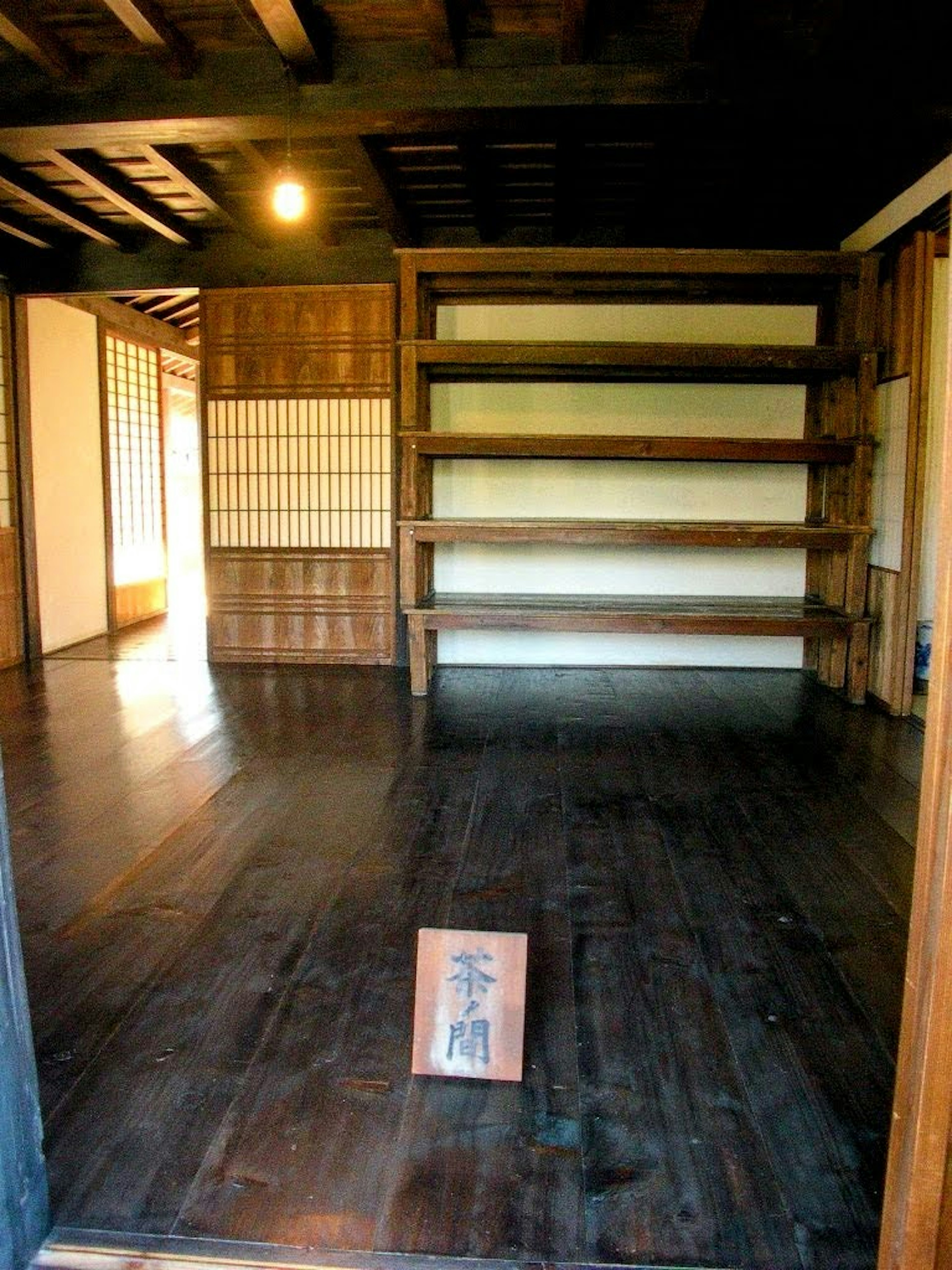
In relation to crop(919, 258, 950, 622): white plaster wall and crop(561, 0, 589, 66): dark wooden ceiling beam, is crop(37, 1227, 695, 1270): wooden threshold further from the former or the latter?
crop(919, 258, 950, 622): white plaster wall

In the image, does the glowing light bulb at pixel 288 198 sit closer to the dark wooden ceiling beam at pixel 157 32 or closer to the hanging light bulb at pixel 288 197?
the hanging light bulb at pixel 288 197

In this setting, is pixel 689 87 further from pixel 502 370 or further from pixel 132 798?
pixel 132 798

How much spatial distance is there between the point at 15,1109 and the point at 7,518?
537 centimetres

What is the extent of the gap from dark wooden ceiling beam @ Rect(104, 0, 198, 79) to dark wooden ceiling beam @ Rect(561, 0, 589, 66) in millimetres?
1356

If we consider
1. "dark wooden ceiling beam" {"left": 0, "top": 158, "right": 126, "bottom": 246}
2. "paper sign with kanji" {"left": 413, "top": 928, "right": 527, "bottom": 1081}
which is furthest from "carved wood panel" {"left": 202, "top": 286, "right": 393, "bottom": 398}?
"paper sign with kanji" {"left": 413, "top": 928, "right": 527, "bottom": 1081}

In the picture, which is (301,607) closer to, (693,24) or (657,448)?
(657,448)

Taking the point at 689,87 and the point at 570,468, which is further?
the point at 570,468

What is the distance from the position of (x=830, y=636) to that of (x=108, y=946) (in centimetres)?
376

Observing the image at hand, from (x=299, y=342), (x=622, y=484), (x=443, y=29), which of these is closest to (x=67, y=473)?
(x=299, y=342)

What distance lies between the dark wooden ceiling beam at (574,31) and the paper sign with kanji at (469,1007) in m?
2.91

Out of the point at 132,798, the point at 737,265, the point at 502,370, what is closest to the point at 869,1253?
the point at 132,798

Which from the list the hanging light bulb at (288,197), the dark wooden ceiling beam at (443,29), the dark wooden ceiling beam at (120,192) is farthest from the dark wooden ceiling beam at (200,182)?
the dark wooden ceiling beam at (443,29)

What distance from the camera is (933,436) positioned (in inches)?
202

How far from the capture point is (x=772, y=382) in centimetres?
569
